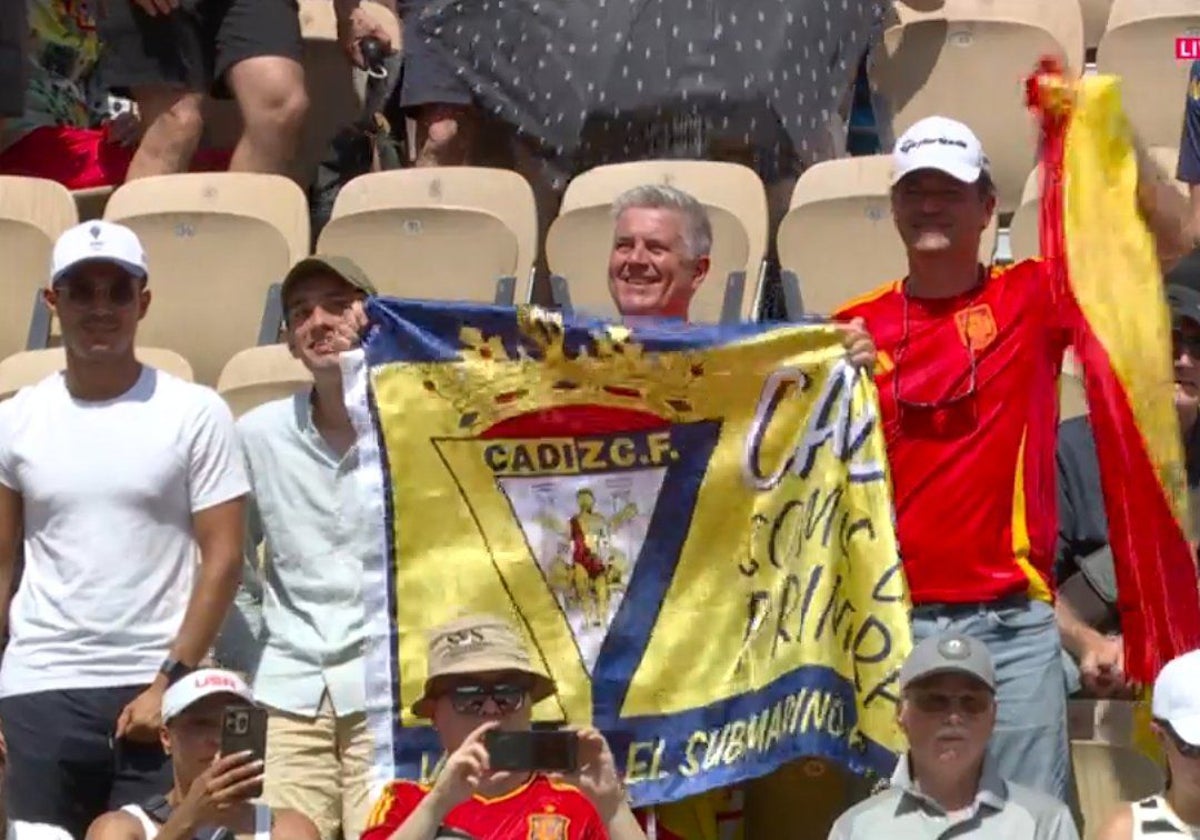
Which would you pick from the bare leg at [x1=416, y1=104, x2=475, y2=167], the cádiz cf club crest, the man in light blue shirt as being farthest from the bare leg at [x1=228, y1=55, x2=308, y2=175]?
the cádiz cf club crest

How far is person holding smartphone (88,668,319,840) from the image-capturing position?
250 inches

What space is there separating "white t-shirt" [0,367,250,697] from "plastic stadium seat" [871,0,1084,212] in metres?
4.09

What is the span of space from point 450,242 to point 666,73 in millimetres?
1232

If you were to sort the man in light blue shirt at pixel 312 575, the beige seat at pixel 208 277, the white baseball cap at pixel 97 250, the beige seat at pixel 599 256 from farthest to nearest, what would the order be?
the beige seat at pixel 208 277 < the beige seat at pixel 599 256 < the white baseball cap at pixel 97 250 < the man in light blue shirt at pixel 312 575

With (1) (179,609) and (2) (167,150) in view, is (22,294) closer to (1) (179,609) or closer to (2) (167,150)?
(2) (167,150)

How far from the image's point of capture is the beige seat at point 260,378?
28.0 ft

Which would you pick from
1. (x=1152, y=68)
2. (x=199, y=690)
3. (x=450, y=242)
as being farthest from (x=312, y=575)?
(x=1152, y=68)

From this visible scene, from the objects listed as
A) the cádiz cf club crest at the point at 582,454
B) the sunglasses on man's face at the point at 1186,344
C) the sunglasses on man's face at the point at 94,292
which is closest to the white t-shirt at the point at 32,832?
the cádiz cf club crest at the point at 582,454

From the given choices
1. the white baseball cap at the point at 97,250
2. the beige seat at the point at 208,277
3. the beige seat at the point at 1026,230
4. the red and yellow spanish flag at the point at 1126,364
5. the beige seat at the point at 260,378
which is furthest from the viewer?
the beige seat at the point at 208,277

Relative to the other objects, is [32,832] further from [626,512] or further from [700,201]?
[700,201]

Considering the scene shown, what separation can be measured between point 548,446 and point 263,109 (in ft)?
12.6

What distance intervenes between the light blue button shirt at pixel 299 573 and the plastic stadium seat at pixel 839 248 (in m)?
2.16

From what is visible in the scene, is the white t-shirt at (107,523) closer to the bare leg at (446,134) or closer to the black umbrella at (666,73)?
the black umbrella at (666,73)

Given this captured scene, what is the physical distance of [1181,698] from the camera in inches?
250
